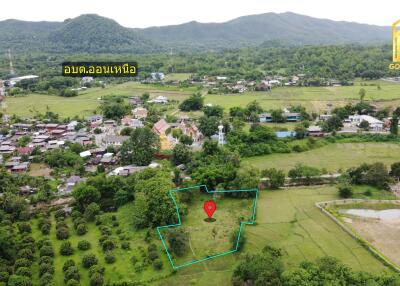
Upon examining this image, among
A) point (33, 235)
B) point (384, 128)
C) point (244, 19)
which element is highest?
point (244, 19)

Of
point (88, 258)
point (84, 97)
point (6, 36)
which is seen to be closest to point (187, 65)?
point (84, 97)

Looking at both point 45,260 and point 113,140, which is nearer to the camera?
point 45,260

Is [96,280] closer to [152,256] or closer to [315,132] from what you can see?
[152,256]

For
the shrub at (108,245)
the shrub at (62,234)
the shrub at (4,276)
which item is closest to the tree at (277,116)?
the shrub at (108,245)

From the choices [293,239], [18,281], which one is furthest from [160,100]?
[18,281]

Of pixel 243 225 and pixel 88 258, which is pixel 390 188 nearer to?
pixel 243 225

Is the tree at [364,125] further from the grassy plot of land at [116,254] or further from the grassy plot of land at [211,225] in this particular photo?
the grassy plot of land at [116,254]

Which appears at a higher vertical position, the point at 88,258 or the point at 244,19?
the point at 244,19

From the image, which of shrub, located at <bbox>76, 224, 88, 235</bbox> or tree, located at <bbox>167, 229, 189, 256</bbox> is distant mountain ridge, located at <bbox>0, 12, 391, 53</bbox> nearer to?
shrub, located at <bbox>76, 224, 88, 235</bbox>

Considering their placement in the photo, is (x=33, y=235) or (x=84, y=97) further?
(x=84, y=97)
